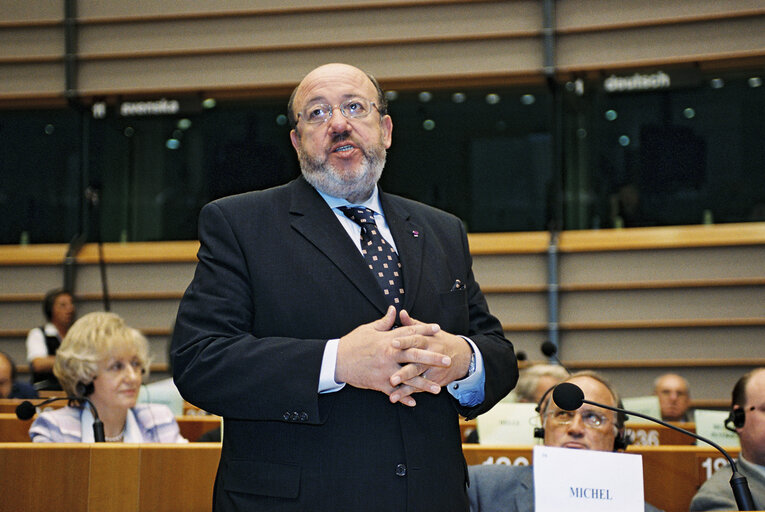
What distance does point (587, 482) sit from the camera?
1855 millimetres

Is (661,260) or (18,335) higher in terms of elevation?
(661,260)

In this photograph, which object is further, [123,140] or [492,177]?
[123,140]

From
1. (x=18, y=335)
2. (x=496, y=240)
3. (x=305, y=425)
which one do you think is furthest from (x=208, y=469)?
(x=18, y=335)

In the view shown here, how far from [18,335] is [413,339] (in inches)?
252

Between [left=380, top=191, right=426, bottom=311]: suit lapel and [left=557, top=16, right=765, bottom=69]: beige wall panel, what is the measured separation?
511cm

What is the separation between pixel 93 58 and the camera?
7297 millimetres

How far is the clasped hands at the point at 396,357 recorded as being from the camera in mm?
1582

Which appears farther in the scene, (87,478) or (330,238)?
(87,478)

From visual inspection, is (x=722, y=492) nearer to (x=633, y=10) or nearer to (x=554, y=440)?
(x=554, y=440)

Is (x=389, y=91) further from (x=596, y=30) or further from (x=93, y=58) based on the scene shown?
(x=93, y=58)

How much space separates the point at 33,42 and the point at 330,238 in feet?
21.2

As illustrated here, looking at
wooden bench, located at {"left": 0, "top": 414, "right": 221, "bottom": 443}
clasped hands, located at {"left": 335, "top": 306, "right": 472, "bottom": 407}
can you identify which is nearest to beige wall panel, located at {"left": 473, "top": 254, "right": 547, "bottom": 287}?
wooden bench, located at {"left": 0, "top": 414, "right": 221, "bottom": 443}

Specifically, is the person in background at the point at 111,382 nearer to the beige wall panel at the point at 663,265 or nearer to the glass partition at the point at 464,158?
the glass partition at the point at 464,158

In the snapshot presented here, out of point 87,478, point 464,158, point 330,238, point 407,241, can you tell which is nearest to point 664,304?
point 464,158
